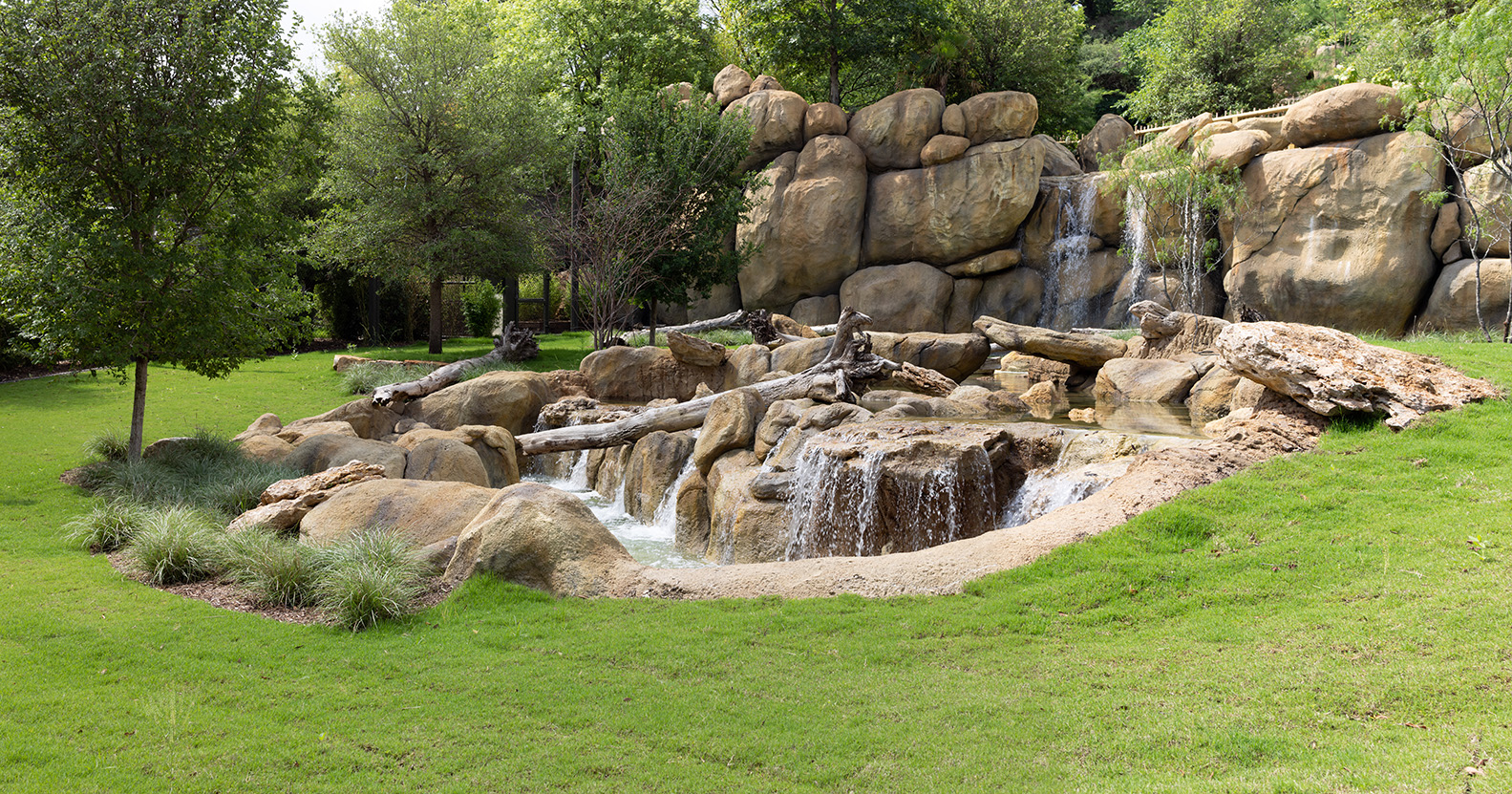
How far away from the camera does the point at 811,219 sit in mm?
26719

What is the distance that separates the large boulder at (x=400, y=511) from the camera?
7906 millimetres

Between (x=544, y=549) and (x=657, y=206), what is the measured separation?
1498cm

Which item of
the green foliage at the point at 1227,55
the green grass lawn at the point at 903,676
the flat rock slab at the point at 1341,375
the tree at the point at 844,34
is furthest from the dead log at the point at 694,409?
the green foliage at the point at 1227,55

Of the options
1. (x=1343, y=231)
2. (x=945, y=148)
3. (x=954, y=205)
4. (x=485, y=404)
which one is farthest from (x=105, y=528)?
(x=1343, y=231)

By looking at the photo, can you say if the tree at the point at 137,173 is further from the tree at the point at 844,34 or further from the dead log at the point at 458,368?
the tree at the point at 844,34

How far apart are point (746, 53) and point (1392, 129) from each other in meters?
22.5

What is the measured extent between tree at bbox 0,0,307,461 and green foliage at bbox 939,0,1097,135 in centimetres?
2337

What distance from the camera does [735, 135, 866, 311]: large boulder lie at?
87.7ft

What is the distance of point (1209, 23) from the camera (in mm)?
27312

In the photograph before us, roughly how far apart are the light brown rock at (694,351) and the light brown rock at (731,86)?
13.5 meters

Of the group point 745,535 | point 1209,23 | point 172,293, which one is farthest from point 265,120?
point 1209,23

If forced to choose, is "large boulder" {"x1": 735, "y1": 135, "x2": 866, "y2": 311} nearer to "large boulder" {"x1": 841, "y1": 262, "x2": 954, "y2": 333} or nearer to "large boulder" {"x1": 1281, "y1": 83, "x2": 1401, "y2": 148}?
"large boulder" {"x1": 841, "y1": 262, "x2": 954, "y2": 333}

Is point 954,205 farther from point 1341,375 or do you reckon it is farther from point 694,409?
point 1341,375

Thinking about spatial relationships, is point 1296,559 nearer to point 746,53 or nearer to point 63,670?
point 63,670
